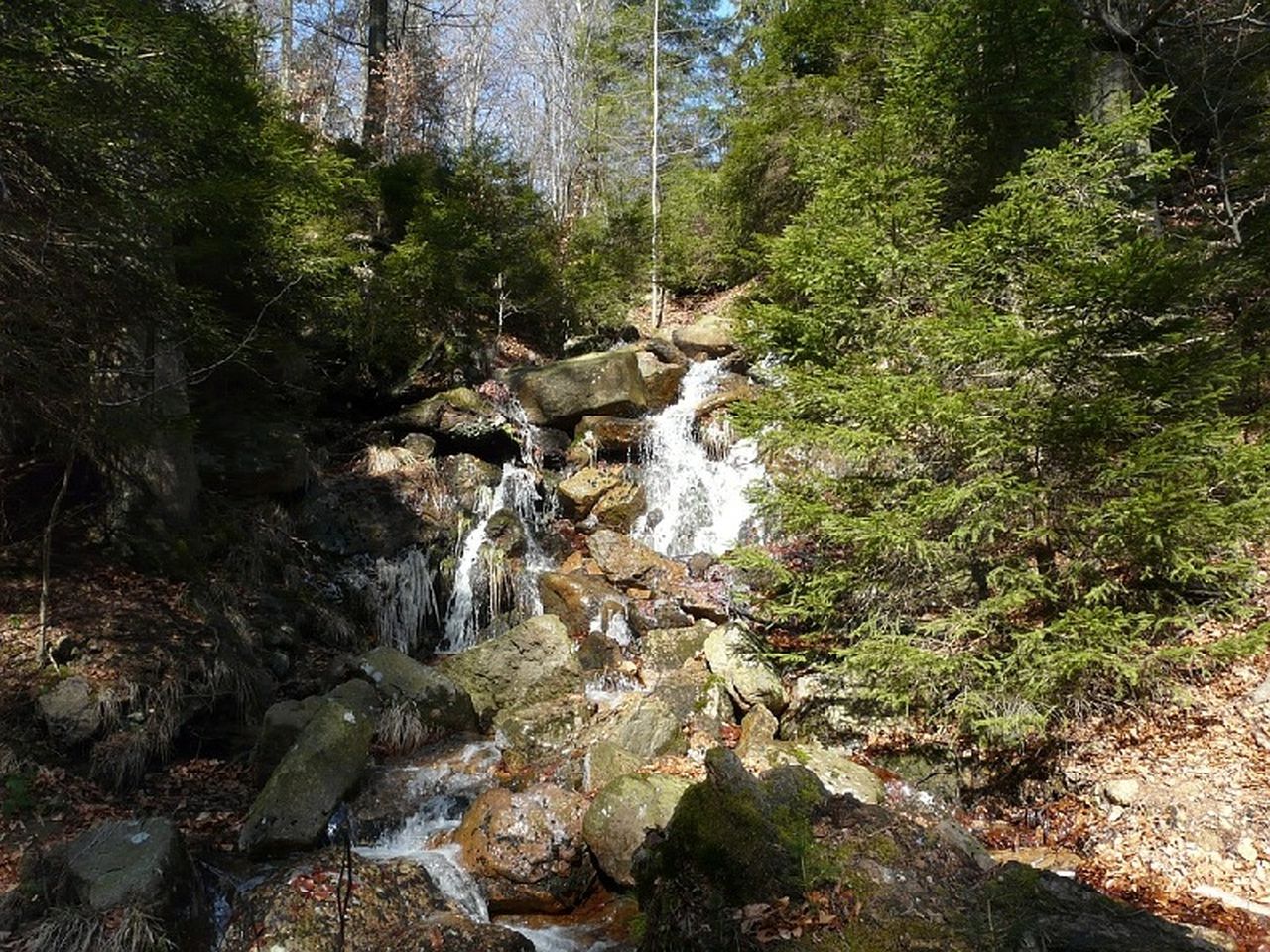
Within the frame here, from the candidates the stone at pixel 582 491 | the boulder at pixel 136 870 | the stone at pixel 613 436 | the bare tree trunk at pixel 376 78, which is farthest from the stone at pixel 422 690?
the bare tree trunk at pixel 376 78

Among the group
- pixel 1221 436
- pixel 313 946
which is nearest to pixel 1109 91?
pixel 1221 436

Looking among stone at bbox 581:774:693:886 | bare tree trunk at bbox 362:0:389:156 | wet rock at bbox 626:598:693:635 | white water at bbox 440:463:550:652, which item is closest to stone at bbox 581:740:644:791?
stone at bbox 581:774:693:886

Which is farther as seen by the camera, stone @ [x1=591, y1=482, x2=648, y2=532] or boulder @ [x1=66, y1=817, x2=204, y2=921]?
stone @ [x1=591, y1=482, x2=648, y2=532]

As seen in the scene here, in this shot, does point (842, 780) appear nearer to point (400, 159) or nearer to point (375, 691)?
point (375, 691)

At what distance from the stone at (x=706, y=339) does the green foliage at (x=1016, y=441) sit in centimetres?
905

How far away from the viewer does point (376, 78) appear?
19656 mm

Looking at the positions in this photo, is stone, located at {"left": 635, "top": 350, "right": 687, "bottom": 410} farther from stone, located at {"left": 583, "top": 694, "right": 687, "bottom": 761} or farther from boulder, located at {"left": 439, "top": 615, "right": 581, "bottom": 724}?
stone, located at {"left": 583, "top": 694, "right": 687, "bottom": 761}

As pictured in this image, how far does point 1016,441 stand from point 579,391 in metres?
9.15

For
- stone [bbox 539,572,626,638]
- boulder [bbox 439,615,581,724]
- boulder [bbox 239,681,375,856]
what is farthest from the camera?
stone [bbox 539,572,626,638]

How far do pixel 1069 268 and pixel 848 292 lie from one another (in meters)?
2.24

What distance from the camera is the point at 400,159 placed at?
15688 mm

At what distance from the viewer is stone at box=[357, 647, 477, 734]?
8266 millimetres

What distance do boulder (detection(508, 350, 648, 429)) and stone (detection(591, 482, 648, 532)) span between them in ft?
6.66

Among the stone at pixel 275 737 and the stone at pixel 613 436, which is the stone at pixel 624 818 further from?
the stone at pixel 613 436
